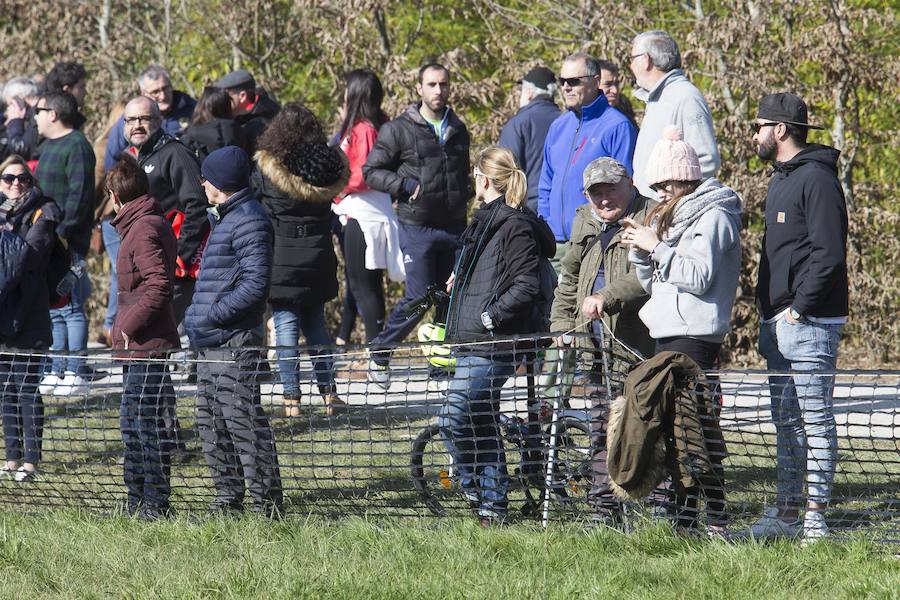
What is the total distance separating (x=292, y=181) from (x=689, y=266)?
11.4 feet

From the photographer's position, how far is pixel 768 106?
617 cm

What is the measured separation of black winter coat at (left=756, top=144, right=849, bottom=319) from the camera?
588 cm

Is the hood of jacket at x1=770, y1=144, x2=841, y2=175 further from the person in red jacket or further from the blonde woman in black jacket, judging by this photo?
the person in red jacket

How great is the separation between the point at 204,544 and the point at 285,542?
356 millimetres

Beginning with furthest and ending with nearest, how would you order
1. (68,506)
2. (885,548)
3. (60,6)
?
(60,6) < (68,506) < (885,548)

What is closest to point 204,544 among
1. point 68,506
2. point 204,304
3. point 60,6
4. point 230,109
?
point 68,506

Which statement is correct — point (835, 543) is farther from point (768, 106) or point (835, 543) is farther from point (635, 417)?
point (768, 106)

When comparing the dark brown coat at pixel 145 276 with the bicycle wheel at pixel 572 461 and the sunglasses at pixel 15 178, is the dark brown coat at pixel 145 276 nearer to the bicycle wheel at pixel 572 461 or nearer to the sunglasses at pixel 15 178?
the sunglasses at pixel 15 178

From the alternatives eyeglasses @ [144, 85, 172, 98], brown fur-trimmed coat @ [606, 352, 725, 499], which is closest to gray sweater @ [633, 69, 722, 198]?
brown fur-trimmed coat @ [606, 352, 725, 499]

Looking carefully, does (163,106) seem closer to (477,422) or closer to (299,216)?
(299,216)

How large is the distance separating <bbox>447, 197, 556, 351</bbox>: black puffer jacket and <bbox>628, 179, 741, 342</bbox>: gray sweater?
0.71 m

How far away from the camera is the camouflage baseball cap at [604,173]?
6207 mm

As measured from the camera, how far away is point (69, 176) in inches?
364

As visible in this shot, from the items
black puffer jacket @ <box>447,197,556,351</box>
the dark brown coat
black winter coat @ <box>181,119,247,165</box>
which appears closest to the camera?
black puffer jacket @ <box>447,197,556,351</box>
